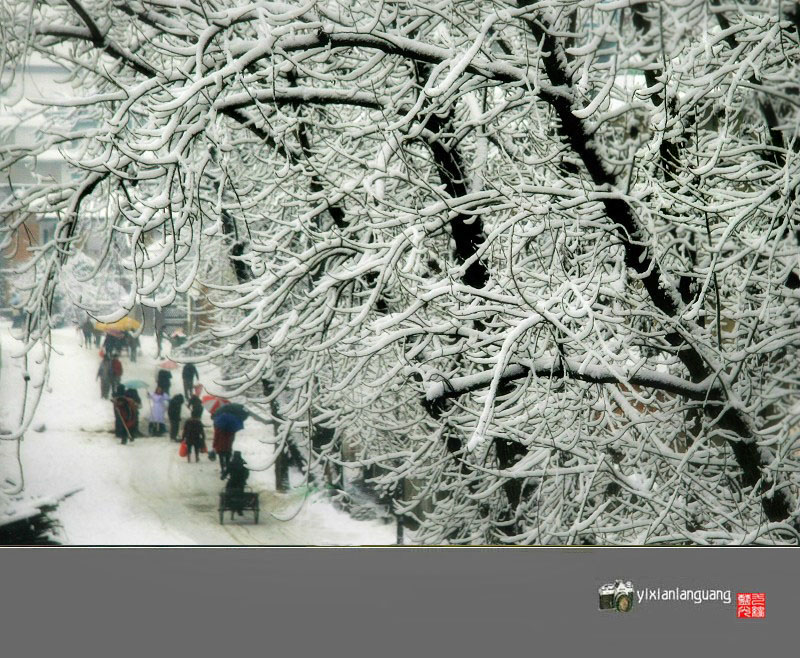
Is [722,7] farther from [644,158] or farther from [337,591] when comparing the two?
[337,591]

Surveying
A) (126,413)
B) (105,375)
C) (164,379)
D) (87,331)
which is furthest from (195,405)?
(87,331)

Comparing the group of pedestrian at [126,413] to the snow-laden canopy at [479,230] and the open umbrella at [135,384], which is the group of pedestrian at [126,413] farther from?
the snow-laden canopy at [479,230]

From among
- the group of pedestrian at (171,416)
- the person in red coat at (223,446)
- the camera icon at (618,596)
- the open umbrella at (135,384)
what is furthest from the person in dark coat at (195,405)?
the camera icon at (618,596)

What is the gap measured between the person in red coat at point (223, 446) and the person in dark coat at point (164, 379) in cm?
28

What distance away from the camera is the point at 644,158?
3.75 m

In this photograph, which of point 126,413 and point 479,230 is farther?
point 479,230

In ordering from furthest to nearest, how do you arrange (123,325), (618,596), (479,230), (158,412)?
(479,230), (618,596), (158,412), (123,325)

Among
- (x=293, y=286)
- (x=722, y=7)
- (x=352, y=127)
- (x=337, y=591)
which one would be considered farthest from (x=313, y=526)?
(x=722, y=7)

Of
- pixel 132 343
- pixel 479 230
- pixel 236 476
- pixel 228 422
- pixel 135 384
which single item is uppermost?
pixel 479 230

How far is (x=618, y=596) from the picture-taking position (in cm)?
391

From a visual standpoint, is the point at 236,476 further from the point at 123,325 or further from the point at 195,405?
the point at 123,325

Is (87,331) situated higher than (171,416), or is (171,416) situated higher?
(87,331)

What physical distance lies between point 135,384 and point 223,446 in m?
0.47

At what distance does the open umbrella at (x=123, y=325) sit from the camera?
3691 mm
